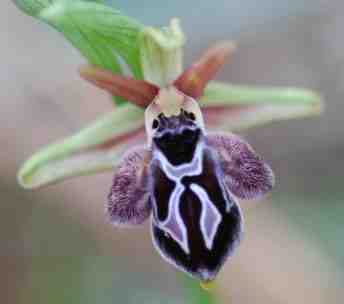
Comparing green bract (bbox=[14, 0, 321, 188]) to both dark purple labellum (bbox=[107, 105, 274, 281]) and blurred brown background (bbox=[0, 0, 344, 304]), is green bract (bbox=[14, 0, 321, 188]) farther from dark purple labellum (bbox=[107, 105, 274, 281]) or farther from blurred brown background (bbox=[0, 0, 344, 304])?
blurred brown background (bbox=[0, 0, 344, 304])

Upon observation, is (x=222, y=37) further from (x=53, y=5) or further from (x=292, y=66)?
(x=53, y=5)

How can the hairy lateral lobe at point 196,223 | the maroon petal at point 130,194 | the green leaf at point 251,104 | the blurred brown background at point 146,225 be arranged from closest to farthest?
the hairy lateral lobe at point 196,223
the maroon petal at point 130,194
the green leaf at point 251,104
the blurred brown background at point 146,225

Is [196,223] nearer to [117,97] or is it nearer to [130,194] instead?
[130,194]

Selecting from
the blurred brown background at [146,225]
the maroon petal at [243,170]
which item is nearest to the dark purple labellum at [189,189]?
the maroon petal at [243,170]

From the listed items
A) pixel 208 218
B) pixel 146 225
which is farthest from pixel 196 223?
pixel 146 225

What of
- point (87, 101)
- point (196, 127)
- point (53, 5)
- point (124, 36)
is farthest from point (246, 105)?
point (87, 101)

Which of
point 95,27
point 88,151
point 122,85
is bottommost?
point 88,151

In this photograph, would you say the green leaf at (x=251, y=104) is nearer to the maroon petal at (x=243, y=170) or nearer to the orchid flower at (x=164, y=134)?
the orchid flower at (x=164, y=134)
